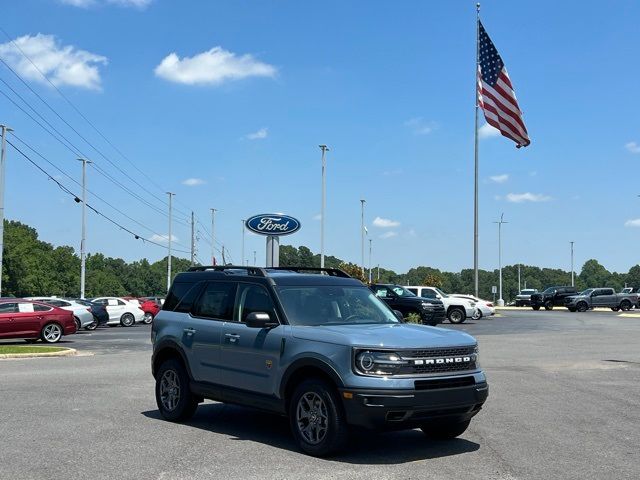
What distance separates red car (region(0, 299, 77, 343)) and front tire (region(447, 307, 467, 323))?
20366mm

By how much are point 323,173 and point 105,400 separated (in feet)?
154

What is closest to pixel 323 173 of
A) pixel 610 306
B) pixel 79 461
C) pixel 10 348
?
pixel 610 306

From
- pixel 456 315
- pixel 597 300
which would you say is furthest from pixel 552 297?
pixel 456 315

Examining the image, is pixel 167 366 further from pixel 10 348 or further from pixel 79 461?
pixel 10 348

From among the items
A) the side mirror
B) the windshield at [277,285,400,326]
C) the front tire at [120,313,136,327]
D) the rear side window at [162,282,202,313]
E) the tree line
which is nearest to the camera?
the side mirror

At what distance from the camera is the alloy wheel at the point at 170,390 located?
975 cm

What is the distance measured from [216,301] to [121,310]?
32.6 m

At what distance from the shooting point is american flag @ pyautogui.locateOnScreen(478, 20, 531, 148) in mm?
35312

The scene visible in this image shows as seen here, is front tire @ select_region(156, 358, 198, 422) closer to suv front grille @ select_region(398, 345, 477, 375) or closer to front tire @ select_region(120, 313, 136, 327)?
suv front grille @ select_region(398, 345, 477, 375)

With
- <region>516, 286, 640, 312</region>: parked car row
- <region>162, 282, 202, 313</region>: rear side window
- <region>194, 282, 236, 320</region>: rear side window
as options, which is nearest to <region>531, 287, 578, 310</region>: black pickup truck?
<region>516, 286, 640, 312</region>: parked car row

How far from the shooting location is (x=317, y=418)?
25.0ft

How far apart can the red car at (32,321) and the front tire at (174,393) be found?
16413 millimetres

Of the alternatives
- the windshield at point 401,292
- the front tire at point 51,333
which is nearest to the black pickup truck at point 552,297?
the windshield at point 401,292

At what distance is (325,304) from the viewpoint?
28.3 feet
